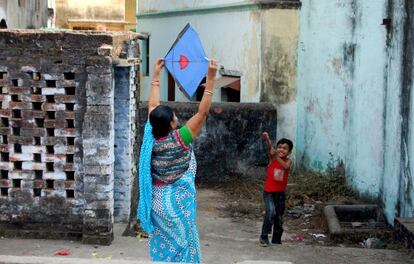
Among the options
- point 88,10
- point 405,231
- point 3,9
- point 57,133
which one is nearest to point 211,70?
point 57,133

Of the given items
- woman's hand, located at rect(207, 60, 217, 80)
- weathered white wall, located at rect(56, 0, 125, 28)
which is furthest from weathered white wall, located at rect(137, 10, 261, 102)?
weathered white wall, located at rect(56, 0, 125, 28)

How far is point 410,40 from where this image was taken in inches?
308

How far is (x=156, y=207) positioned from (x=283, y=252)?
7.60 ft

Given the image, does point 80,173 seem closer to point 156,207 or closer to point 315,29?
point 156,207

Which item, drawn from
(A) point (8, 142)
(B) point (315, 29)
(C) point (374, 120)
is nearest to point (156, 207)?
(A) point (8, 142)

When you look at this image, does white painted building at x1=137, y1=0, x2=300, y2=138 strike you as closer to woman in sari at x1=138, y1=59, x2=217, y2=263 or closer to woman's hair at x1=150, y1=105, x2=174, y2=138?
woman in sari at x1=138, y1=59, x2=217, y2=263

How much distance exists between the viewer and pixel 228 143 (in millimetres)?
11148

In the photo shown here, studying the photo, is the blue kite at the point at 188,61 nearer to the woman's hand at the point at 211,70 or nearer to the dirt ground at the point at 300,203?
the woman's hand at the point at 211,70

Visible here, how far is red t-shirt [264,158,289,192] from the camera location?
7.44 metres

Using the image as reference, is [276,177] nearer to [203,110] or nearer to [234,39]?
[203,110]

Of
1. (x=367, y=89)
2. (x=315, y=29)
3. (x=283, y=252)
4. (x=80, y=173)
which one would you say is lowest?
(x=283, y=252)

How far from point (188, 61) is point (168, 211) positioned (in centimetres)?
166

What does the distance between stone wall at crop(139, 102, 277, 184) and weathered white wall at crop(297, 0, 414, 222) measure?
99cm

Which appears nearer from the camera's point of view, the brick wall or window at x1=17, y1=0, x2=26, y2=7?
the brick wall
